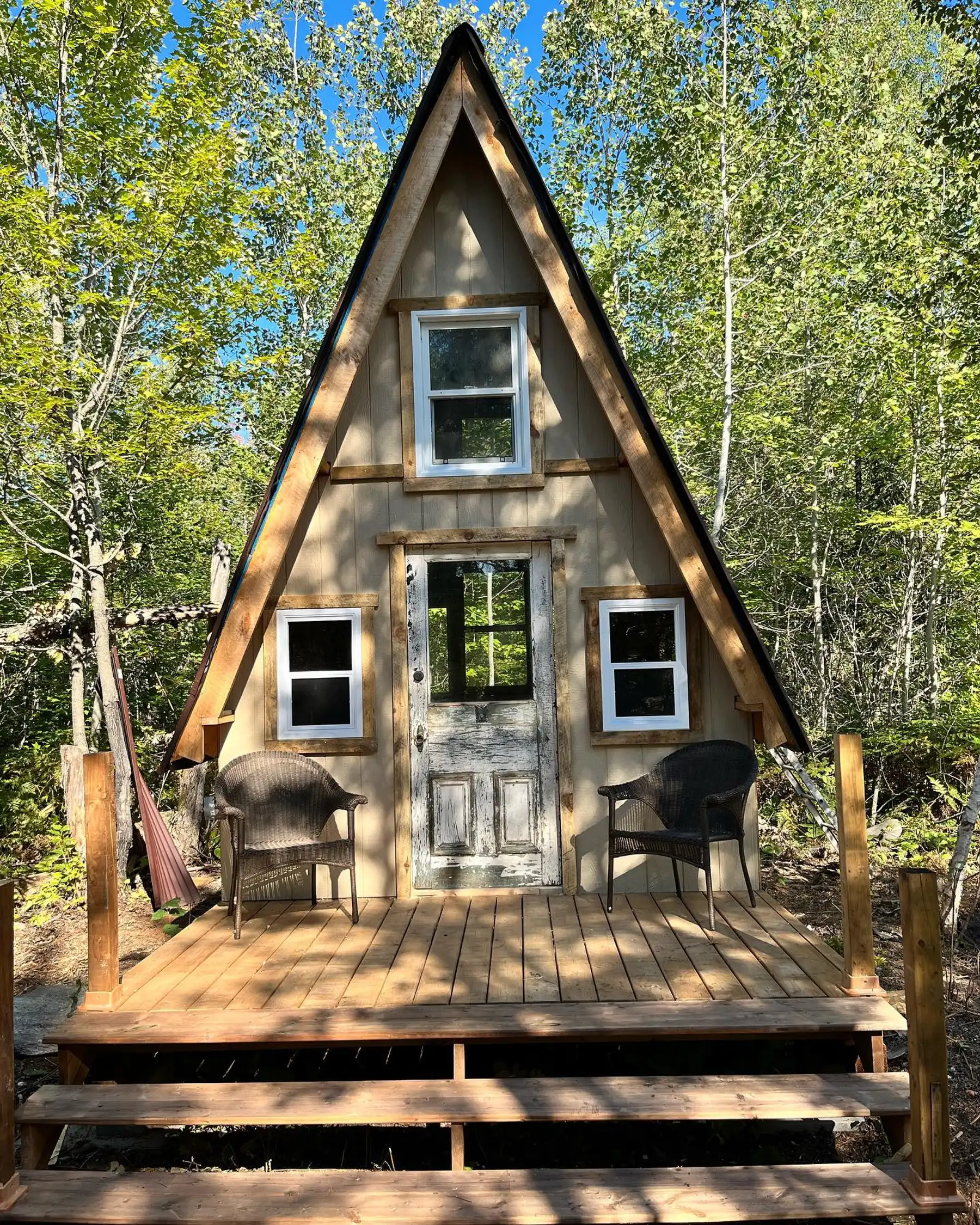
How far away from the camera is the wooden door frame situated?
5227 mm

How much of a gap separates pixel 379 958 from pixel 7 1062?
1.73 metres

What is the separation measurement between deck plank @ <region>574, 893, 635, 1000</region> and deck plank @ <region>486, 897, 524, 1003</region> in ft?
1.11

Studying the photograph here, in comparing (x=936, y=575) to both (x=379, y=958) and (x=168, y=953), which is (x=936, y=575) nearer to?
(x=379, y=958)

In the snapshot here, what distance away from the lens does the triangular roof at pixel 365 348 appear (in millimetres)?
4832

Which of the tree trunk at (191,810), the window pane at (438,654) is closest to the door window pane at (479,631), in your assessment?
the window pane at (438,654)

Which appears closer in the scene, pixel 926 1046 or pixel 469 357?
pixel 926 1046

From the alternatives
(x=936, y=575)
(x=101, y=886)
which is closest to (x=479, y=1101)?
(x=101, y=886)

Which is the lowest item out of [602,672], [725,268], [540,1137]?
[540,1137]

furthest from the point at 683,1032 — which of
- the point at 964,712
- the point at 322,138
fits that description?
the point at 322,138

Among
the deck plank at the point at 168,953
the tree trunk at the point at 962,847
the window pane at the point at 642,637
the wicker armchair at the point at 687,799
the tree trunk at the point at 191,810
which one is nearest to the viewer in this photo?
the deck plank at the point at 168,953

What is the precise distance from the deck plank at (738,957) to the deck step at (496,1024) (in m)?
0.12

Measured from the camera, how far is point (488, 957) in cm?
408

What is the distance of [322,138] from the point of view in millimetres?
16891

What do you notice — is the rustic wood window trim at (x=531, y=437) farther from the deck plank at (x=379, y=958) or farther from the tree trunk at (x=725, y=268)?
the tree trunk at (x=725, y=268)
